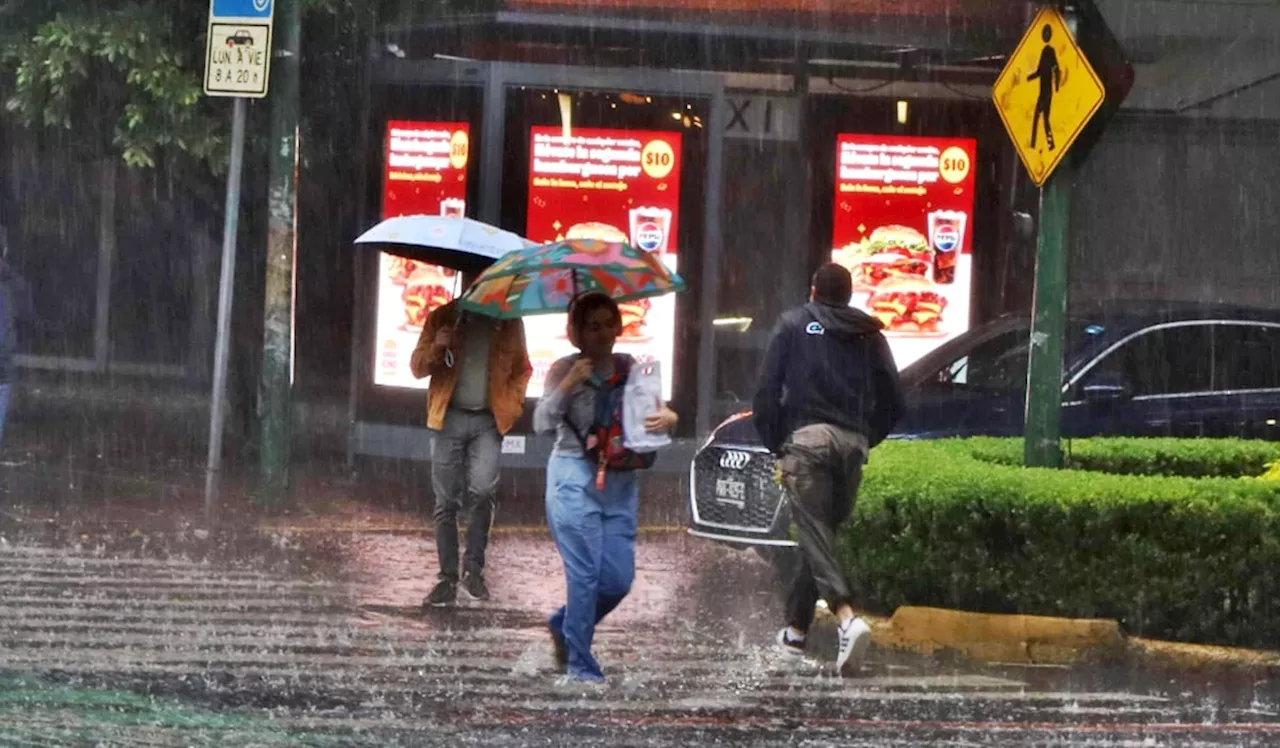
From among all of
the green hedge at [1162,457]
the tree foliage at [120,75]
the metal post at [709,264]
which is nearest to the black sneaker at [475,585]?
the green hedge at [1162,457]

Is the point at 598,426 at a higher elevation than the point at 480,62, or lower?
lower

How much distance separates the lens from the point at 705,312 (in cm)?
1551

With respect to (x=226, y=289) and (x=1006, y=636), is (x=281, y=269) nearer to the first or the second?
(x=226, y=289)

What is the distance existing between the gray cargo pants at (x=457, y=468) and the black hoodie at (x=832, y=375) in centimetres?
174

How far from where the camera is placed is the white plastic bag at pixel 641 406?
8094 mm

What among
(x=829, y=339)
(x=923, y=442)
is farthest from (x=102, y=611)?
(x=923, y=442)

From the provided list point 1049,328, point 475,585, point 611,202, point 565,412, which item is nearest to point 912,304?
point 611,202

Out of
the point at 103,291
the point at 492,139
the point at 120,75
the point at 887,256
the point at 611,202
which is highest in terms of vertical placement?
the point at 120,75

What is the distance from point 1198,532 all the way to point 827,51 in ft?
29.9

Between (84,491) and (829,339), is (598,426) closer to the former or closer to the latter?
(829,339)

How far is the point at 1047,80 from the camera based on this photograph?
982 centimetres

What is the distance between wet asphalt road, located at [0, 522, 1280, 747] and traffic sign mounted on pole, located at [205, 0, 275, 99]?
334 centimetres

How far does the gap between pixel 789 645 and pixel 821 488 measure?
77 centimetres

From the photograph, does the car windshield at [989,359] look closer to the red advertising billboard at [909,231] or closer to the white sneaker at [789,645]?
the white sneaker at [789,645]
